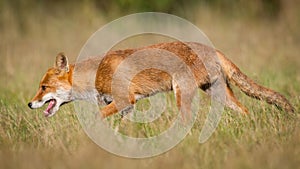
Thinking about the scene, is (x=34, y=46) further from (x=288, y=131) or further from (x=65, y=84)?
(x=288, y=131)

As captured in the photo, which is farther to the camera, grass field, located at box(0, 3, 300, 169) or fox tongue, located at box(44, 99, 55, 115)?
fox tongue, located at box(44, 99, 55, 115)

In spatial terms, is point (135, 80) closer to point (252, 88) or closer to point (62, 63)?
point (62, 63)

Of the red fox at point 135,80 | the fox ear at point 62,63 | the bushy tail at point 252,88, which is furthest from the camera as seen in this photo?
the fox ear at point 62,63

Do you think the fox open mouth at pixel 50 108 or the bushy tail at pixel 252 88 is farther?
the fox open mouth at pixel 50 108

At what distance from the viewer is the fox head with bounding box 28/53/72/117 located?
8320 mm

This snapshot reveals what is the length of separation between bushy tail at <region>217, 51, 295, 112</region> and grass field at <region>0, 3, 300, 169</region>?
0.12 meters

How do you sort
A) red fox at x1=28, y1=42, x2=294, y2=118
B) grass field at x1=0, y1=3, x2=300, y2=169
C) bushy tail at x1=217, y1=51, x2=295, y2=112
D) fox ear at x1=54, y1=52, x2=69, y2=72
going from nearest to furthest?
grass field at x1=0, y1=3, x2=300, y2=169 < bushy tail at x1=217, y1=51, x2=295, y2=112 < red fox at x1=28, y1=42, x2=294, y2=118 < fox ear at x1=54, y1=52, x2=69, y2=72

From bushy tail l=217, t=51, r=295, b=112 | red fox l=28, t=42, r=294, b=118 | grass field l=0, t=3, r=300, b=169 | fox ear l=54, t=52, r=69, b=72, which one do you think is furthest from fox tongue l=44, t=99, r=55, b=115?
bushy tail l=217, t=51, r=295, b=112

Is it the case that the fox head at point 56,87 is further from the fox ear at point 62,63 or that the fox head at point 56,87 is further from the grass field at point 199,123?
the grass field at point 199,123

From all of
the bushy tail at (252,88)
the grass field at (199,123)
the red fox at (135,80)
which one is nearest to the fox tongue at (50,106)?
the red fox at (135,80)

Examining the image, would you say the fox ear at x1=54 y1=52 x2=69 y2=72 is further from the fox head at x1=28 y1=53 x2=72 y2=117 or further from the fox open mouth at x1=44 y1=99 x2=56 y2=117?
the fox open mouth at x1=44 y1=99 x2=56 y2=117

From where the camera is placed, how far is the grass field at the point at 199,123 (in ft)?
20.1

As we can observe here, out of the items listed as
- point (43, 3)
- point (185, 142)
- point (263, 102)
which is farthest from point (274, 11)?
point (185, 142)

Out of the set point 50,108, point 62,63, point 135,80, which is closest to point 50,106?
point 50,108
